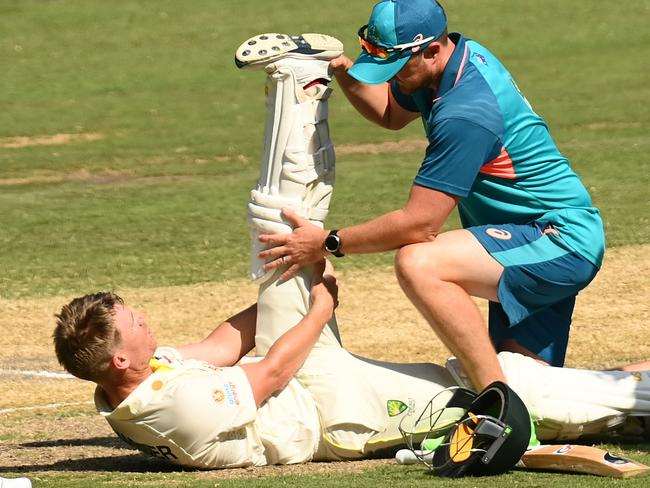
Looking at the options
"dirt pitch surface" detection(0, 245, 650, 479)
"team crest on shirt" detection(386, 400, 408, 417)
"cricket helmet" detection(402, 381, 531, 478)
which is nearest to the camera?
"cricket helmet" detection(402, 381, 531, 478)

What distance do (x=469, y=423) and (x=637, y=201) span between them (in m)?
6.43

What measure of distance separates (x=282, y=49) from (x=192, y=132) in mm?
9149

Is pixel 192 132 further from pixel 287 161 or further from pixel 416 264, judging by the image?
pixel 416 264

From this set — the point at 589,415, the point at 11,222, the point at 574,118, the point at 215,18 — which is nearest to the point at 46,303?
the point at 11,222

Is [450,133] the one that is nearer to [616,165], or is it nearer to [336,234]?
[336,234]

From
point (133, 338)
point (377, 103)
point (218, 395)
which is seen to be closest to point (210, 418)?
point (218, 395)

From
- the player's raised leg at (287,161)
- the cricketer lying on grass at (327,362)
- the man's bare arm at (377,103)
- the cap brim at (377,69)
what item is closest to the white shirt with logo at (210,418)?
the cricketer lying on grass at (327,362)

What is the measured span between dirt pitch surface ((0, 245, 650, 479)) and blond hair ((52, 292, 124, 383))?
0.44m

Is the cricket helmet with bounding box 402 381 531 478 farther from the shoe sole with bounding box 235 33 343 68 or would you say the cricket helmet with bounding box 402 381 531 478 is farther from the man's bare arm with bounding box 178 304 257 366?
the shoe sole with bounding box 235 33 343 68

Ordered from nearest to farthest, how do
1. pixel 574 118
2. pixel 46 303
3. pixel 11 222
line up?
pixel 46 303 < pixel 11 222 < pixel 574 118

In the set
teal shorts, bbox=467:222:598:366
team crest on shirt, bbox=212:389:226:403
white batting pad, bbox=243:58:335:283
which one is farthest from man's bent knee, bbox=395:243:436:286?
team crest on shirt, bbox=212:389:226:403

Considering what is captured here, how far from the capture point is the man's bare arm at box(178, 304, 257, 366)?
534cm

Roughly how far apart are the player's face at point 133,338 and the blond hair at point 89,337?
0.02m

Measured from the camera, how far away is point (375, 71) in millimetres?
5137
